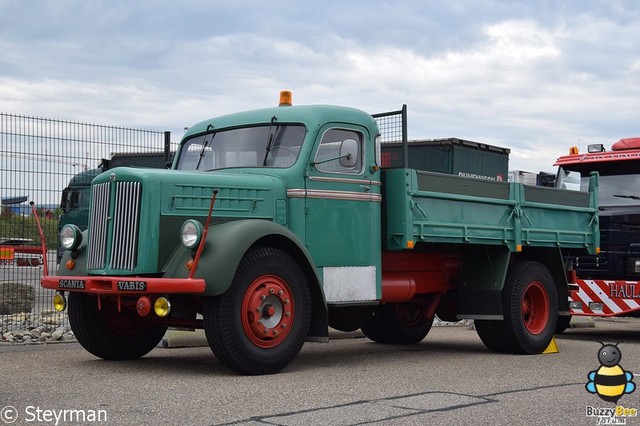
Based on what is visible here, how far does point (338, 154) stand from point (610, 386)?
375 centimetres

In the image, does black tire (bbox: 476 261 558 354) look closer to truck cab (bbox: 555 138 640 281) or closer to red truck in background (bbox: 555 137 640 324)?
red truck in background (bbox: 555 137 640 324)

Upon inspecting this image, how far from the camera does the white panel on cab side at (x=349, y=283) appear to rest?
9.48m

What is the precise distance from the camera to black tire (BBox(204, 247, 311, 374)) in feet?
26.9

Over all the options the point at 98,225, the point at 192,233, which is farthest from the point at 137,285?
the point at 98,225

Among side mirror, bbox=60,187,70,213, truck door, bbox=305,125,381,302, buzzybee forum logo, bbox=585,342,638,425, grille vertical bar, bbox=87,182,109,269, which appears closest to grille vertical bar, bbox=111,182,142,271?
grille vertical bar, bbox=87,182,109,269

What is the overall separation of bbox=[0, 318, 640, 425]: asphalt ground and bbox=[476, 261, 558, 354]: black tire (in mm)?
235

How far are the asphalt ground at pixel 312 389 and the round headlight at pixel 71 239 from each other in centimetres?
113

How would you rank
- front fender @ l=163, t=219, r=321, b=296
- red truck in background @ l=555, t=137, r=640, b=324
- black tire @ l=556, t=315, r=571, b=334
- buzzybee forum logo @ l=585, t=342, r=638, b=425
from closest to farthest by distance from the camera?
buzzybee forum logo @ l=585, t=342, r=638, b=425
front fender @ l=163, t=219, r=321, b=296
red truck in background @ l=555, t=137, r=640, b=324
black tire @ l=556, t=315, r=571, b=334

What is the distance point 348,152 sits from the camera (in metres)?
9.61

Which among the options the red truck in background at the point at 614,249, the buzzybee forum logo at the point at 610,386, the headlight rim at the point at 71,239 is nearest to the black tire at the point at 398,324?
the red truck in background at the point at 614,249

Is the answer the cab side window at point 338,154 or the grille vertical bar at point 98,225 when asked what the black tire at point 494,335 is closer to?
the cab side window at point 338,154

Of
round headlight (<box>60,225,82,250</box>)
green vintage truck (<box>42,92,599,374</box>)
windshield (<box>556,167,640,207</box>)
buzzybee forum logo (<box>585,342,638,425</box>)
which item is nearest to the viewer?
buzzybee forum logo (<box>585,342,638,425</box>)

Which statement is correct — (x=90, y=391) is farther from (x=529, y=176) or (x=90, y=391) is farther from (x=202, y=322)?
(x=529, y=176)

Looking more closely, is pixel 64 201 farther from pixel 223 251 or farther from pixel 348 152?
pixel 223 251
